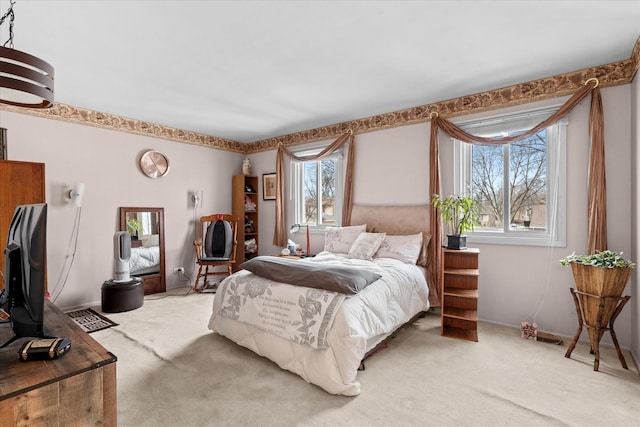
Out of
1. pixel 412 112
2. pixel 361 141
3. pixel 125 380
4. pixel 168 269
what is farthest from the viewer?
pixel 168 269

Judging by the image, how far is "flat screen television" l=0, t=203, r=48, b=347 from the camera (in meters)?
1.19

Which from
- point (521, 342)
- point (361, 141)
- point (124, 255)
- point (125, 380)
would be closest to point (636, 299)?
point (521, 342)

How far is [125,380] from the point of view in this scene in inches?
90.1

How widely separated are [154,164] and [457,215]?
4.25 m

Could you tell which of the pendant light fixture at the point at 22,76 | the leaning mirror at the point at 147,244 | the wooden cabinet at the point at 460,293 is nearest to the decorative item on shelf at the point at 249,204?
the leaning mirror at the point at 147,244

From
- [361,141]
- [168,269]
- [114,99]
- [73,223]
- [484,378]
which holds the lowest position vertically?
[484,378]

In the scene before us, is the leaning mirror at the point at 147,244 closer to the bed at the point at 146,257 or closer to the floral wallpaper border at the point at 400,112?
the bed at the point at 146,257

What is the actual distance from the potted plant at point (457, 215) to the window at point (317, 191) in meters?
1.57

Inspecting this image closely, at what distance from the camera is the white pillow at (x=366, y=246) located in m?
3.74

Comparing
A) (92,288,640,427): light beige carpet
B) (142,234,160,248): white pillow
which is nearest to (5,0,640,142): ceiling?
(142,234,160,248): white pillow

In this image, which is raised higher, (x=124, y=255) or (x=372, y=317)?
(x=124, y=255)

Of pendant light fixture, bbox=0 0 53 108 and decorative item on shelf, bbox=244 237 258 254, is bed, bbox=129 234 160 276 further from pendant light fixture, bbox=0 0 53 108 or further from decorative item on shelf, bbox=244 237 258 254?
pendant light fixture, bbox=0 0 53 108

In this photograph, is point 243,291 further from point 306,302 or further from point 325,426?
point 325,426

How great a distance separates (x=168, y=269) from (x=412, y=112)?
14.0 feet
